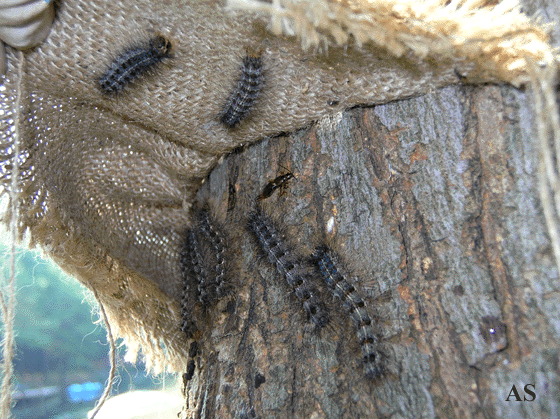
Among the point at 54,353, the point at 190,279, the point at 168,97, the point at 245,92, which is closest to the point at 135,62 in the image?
the point at 168,97

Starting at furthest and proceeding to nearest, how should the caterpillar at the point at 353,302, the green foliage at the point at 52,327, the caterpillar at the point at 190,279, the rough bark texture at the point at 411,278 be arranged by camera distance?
Answer: the green foliage at the point at 52,327
the caterpillar at the point at 190,279
the caterpillar at the point at 353,302
the rough bark texture at the point at 411,278

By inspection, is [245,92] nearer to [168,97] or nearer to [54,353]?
[168,97]

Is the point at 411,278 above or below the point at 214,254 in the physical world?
below

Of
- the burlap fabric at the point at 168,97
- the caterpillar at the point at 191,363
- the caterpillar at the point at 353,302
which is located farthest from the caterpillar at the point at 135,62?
the caterpillar at the point at 191,363

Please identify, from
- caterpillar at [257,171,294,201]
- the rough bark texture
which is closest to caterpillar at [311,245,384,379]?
the rough bark texture

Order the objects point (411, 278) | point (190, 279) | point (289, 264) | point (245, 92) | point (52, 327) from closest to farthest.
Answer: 1. point (411, 278)
2. point (289, 264)
3. point (245, 92)
4. point (190, 279)
5. point (52, 327)

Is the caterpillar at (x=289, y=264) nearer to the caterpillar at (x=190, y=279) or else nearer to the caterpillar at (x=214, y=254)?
the caterpillar at (x=214, y=254)

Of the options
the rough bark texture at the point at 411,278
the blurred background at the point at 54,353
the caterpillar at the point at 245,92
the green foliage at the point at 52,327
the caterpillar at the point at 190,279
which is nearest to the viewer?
the rough bark texture at the point at 411,278
